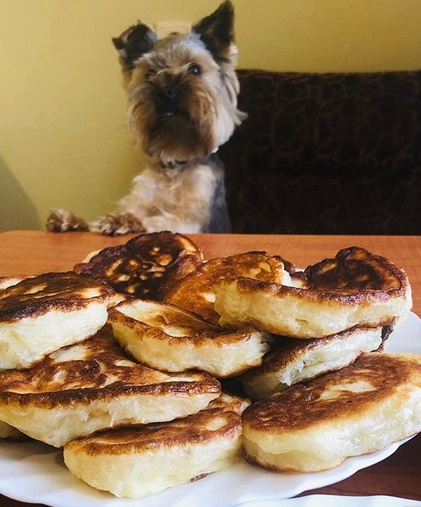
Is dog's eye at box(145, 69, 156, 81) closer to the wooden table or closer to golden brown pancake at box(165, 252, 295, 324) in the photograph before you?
the wooden table

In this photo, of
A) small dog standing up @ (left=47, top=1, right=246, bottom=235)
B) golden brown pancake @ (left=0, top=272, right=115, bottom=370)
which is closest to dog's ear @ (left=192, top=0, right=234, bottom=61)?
small dog standing up @ (left=47, top=1, right=246, bottom=235)

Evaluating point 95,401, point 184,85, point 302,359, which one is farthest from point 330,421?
point 184,85

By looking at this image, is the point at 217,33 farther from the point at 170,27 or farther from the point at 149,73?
the point at 170,27

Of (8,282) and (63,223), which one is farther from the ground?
(8,282)

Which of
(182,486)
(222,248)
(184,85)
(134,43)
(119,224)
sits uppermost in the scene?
(134,43)

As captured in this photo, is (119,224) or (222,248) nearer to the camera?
(222,248)

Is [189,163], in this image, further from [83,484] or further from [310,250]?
[83,484]
